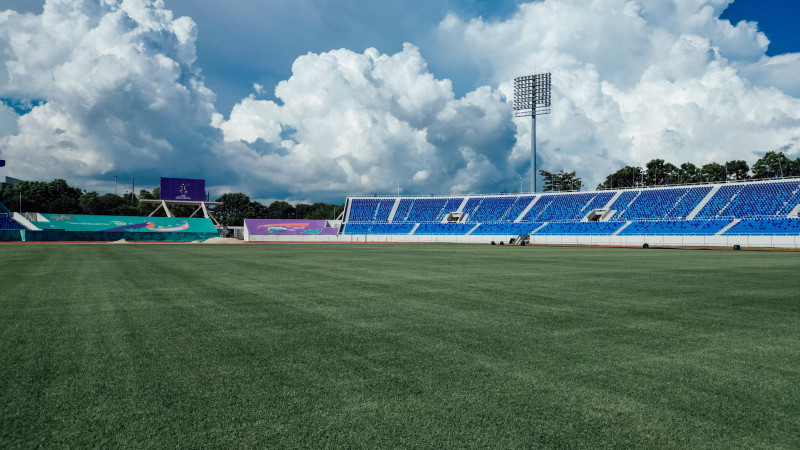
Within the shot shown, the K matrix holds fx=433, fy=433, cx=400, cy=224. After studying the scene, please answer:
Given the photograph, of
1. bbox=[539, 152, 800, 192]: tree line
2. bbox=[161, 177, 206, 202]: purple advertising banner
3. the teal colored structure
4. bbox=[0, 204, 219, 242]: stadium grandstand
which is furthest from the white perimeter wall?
bbox=[539, 152, 800, 192]: tree line

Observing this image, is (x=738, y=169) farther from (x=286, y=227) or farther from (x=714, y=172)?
(x=286, y=227)

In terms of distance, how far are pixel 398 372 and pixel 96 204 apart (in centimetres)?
11674

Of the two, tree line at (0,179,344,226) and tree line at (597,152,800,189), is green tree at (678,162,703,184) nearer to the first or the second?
tree line at (597,152,800,189)

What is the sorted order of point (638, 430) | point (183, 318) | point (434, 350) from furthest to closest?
point (183, 318), point (434, 350), point (638, 430)

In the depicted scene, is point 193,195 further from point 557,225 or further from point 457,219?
point 557,225

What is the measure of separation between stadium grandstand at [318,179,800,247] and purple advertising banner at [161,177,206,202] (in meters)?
27.1

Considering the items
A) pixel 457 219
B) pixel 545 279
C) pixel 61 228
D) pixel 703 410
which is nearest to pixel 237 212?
pixel 61 228

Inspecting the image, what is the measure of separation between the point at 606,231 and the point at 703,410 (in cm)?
5603

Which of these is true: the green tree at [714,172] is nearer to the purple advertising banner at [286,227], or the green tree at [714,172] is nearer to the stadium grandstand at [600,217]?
the stadium grandstand at [600,217]

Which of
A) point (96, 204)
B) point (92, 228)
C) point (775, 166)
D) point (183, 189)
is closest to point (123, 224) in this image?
point (92, 228)

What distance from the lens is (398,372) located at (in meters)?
4.23

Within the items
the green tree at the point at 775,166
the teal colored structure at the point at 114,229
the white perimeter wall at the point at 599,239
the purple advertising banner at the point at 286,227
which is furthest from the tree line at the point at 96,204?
the green tree at the point at 775,166

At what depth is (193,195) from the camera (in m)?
79.6

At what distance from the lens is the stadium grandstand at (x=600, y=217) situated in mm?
45281
